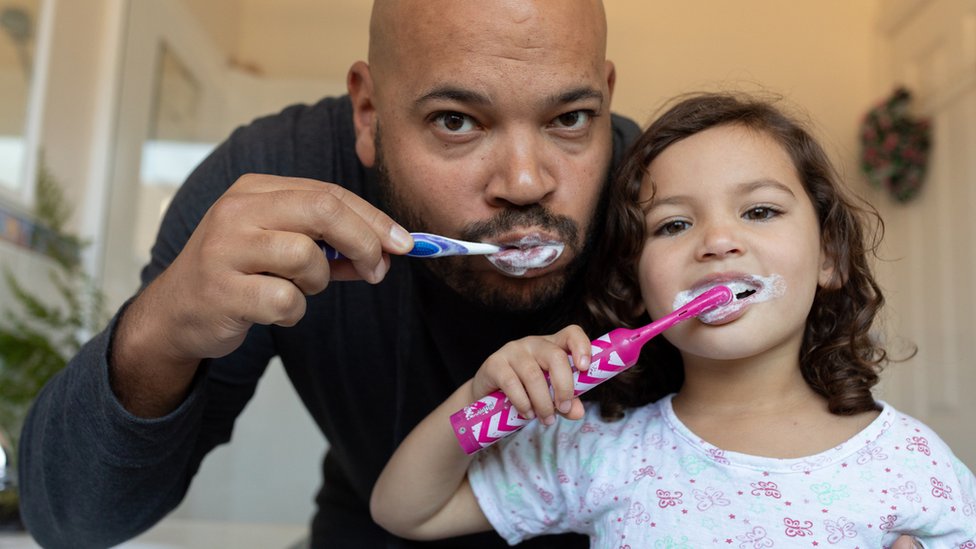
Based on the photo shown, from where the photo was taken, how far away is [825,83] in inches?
135

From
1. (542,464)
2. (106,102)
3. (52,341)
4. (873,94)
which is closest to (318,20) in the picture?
(106,102)

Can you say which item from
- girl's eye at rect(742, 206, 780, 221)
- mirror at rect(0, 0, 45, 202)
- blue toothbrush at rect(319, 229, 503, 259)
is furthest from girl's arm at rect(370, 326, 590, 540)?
mirror at rect(0, 0, 45, 202)

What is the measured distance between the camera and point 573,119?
3.31ft

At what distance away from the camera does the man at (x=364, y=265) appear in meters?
0.74

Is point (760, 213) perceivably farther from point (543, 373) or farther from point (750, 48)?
point (750, 48)

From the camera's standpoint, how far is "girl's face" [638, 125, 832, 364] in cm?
83

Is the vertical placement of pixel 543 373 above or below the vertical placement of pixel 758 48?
below

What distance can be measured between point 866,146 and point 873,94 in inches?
15.0

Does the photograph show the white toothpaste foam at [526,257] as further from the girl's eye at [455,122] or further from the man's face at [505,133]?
the girl's eye at [455,122]

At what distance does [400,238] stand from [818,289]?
47cm

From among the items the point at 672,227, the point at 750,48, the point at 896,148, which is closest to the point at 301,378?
the point at 672,227

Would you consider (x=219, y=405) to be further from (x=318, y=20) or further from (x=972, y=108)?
(x=318, y=20)

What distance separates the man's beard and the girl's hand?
6.8 inches

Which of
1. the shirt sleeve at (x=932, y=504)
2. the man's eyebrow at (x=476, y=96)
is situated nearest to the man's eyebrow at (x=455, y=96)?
the man's eyebrow at (x=476, y=96)
